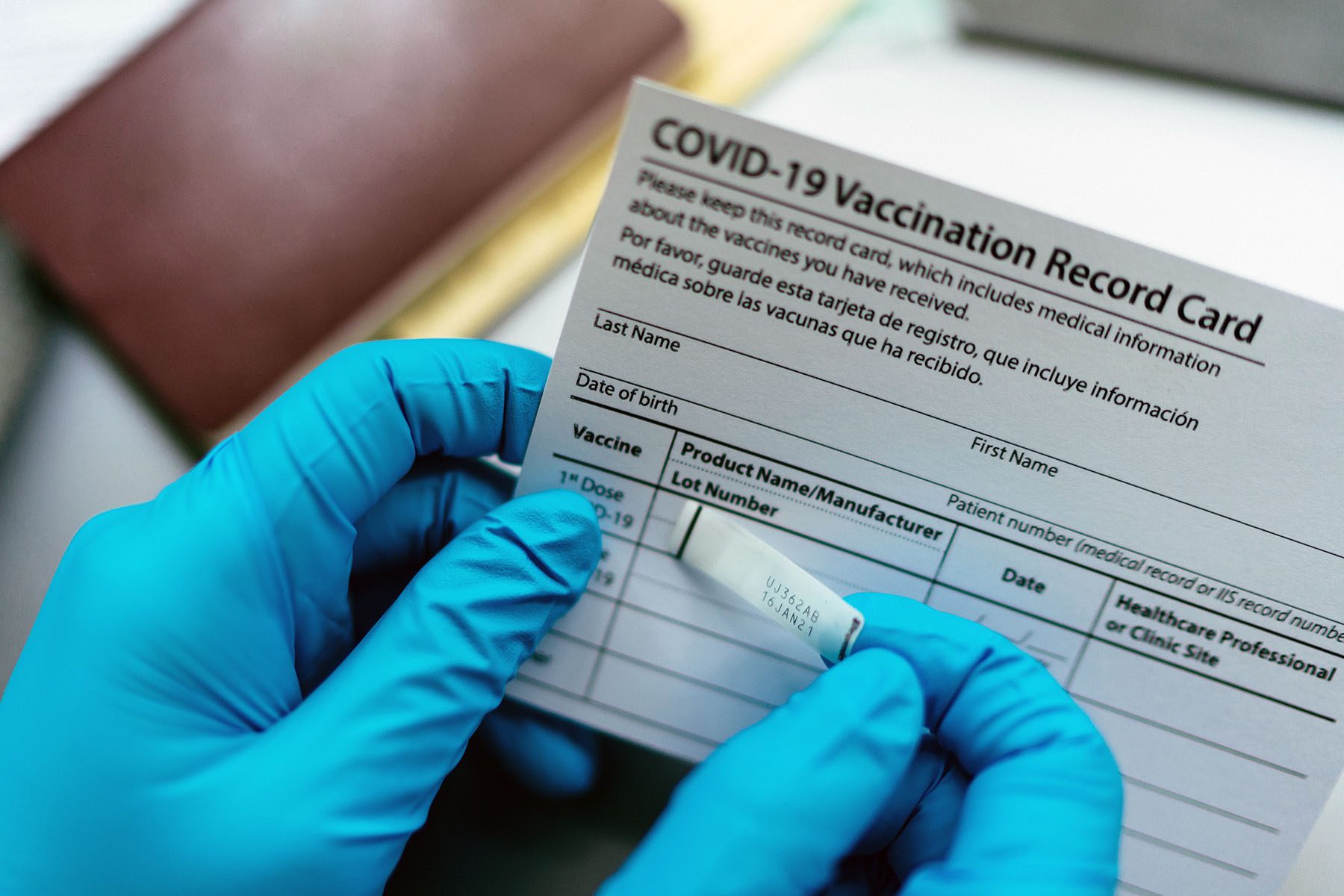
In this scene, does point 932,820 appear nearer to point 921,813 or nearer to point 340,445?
point 921,813

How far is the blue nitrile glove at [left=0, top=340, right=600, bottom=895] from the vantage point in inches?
17.1

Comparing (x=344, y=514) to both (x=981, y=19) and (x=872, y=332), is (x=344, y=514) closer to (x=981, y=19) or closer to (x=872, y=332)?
(x=872, y=332)

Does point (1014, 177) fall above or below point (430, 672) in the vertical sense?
above

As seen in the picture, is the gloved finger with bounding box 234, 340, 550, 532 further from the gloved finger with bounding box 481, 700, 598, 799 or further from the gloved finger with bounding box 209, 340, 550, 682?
the gloved finger with bounding box 481, 700, 598, 799

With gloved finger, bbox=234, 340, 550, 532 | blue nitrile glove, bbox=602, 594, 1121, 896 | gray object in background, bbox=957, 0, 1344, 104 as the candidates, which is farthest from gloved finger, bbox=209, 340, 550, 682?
gray object in background, bbox=957, 0, 1344, 104

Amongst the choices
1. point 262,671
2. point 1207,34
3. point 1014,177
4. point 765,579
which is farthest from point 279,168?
point 1207,34

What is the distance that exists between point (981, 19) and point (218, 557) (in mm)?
753

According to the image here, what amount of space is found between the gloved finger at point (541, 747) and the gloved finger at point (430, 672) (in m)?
0.07

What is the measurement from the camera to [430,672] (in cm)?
46

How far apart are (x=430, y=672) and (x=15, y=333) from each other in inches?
20.9

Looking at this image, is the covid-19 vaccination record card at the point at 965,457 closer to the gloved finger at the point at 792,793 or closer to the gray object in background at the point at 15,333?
the gloved finger at the point at 792,793

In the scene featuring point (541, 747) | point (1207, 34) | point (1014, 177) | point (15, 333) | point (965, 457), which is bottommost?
point (541, 747)

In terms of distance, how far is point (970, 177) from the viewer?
0.70 meters

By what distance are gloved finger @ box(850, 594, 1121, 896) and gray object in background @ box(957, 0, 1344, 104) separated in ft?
1.83
